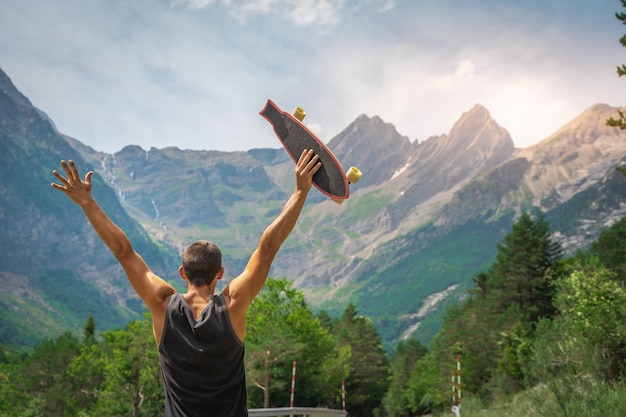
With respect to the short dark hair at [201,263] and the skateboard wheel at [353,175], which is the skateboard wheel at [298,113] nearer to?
the skateboard wheel at [353,175]

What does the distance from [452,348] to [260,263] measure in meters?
50.6

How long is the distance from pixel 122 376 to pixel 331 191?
45.6 m

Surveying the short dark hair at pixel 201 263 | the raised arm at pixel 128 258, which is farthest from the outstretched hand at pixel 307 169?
the raised arm at pixel 128 258

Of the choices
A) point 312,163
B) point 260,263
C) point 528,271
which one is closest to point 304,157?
point 312,163

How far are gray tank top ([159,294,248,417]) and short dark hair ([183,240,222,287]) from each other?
18cm

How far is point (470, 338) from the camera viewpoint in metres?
45.9

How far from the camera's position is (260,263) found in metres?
3.24

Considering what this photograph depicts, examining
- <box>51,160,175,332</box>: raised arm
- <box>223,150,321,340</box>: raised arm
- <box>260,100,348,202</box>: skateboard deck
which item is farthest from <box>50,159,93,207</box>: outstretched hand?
<box>260,100,348,202</box>: skateboard deck

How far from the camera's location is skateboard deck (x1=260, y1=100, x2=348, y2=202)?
133 inches

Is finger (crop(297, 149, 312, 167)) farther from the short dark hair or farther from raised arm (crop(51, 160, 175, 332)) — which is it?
raised arm (crop(51, 160, 175, 332))

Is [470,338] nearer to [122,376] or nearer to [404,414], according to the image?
[122,376]

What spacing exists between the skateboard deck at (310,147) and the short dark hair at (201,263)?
31.8 inches

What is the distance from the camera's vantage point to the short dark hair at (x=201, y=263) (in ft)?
10.7

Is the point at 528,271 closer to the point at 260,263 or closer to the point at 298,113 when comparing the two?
the point at 298,113
